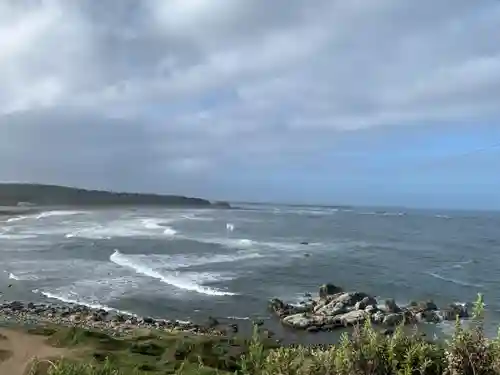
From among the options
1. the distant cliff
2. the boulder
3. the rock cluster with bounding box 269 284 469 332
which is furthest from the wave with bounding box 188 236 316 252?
the distant cliff

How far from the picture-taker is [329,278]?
116 ft

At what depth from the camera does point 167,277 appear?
32625 mm

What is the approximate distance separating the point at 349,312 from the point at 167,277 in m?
12.0

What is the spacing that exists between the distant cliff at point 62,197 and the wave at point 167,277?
93158mm

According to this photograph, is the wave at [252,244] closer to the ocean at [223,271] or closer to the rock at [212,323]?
the ocean at [223,271]

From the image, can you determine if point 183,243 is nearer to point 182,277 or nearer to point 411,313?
point 182,277

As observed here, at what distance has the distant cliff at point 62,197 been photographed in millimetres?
133625

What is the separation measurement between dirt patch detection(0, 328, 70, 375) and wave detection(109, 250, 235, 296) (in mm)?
12521

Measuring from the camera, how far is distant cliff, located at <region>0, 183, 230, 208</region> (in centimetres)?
13362

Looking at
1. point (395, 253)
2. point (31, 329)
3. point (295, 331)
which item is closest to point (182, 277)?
point (295, 331)

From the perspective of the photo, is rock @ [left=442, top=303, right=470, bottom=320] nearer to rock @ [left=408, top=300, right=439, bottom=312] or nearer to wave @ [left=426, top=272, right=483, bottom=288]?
rock @ [left=408, top=300, right=439, bottom=312]

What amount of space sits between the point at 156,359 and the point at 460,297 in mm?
21283

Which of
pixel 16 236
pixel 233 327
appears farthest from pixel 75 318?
pixel 16 236

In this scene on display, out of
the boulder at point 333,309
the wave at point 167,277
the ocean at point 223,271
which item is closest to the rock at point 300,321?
the ocean at point 223,271
